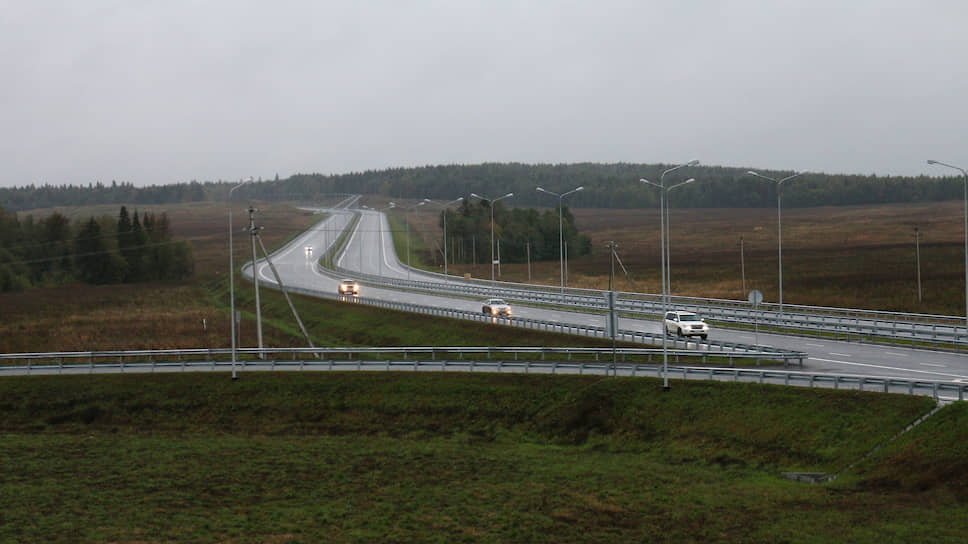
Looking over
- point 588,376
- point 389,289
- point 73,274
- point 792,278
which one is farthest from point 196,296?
point 588,376

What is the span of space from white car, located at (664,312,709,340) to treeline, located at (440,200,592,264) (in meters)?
102

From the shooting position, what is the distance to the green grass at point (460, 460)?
2592 centimetres

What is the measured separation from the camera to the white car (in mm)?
60062

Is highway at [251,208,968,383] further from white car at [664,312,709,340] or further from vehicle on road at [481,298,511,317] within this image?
vehicle on road at [481,298,511,317]

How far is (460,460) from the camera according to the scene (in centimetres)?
3578

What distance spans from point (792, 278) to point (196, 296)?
229 ft

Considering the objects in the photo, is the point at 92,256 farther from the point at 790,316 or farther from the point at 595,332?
the point at 790,316

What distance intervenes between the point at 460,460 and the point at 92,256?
122674mm

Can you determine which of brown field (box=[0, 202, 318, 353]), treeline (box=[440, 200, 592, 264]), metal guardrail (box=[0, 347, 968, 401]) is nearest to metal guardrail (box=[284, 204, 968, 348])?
metal guardrail (box=[0, 347, 968, 401])

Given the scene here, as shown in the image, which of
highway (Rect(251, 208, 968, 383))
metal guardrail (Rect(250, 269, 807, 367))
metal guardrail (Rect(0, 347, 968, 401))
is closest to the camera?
metal guardrail (Rect(0, 347, 968, 401))

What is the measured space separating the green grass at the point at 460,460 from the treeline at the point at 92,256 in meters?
96.3

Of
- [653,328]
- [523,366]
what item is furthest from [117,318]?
[523,366]

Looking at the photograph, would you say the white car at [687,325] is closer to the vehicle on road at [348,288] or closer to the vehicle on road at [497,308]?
the vehicle on road at [497,308]

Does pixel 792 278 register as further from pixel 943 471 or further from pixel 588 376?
pixel 943 471
